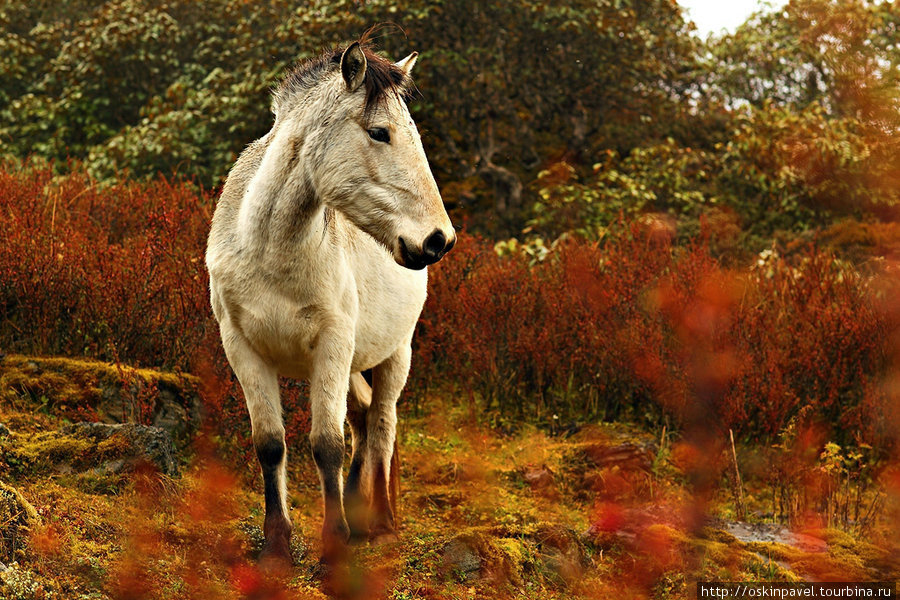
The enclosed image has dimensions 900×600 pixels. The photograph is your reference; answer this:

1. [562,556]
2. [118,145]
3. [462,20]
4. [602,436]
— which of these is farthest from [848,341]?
[118,145]

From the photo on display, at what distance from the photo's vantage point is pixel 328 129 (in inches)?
143

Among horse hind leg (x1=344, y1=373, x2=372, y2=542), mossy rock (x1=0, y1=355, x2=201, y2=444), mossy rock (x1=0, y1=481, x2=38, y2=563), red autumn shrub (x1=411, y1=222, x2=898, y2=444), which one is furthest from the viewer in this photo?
red autumn shrub (x1=411, y1=222, x2=898, y2=444)

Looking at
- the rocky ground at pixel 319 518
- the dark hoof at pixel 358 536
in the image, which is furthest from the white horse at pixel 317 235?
the dark hoof at pixel 358 536

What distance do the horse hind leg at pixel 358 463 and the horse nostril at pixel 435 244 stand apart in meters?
1.61

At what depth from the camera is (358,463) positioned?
4.70 metres

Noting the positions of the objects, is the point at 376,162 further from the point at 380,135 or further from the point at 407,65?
the point at 407,65

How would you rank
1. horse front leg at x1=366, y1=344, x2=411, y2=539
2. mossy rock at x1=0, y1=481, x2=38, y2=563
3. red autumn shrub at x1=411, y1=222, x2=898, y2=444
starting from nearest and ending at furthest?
mossy rock at x1=0, y1=481, x2=38, y2=563, horse front leg at x1=366, y1=344, x2=411, y2=539, red autumn shrub at x1=411, y1=222, x2=898, y2=444

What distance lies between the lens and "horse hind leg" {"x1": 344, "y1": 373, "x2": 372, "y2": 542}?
4414mm

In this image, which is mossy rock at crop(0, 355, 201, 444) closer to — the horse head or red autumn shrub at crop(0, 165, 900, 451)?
red autumn shrub at crop(0, 165, 900, 451)

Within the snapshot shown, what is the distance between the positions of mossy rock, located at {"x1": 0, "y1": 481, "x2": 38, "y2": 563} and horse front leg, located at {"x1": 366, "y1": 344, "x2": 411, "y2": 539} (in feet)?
5.71

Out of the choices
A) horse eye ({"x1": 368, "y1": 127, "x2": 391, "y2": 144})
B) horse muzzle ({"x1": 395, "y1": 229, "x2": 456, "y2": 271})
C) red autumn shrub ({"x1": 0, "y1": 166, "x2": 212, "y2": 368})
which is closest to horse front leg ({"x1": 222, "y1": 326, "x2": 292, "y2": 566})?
horse muzzle ({"x1": 395, "y1": 229, "x2": 456, "y2": 271})

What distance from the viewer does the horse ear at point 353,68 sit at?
3529 millimetres

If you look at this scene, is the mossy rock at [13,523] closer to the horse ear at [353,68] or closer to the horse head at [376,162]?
the horse head at [376,162]

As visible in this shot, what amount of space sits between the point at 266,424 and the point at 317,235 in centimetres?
84
